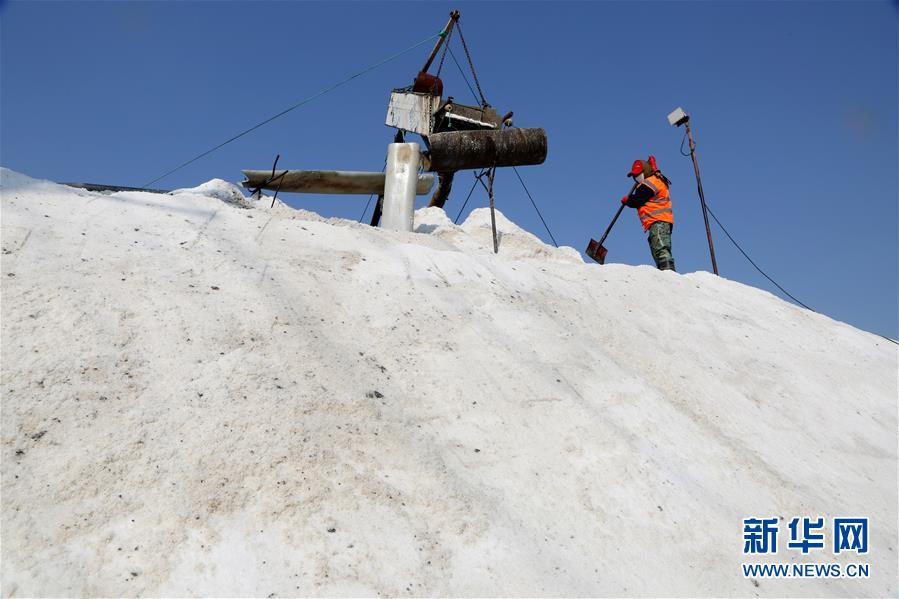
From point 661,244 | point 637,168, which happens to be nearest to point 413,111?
point 637,168

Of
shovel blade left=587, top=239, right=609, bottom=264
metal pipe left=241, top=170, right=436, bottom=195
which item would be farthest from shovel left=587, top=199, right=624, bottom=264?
metal pipe left=241, top=170, right=436, bottom=195

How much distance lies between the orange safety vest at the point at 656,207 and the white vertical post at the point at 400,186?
3.15m

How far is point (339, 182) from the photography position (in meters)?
9.03

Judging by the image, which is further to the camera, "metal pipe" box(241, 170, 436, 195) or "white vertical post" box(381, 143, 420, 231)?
"metal pipe" box(241, 170, 436, 195)

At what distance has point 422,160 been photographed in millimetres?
8992

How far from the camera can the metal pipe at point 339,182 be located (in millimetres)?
8750

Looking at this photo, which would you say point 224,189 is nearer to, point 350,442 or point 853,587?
point 350,442

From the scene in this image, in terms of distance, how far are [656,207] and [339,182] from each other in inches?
175

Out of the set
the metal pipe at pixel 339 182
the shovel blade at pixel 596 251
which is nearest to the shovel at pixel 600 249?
the shovel blade at pixel 596 251

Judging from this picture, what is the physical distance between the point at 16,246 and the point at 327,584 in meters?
2.86

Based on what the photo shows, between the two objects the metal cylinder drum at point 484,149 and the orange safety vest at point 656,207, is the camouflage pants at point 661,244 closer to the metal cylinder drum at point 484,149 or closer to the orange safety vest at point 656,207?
the orange safety vest at point 656,207

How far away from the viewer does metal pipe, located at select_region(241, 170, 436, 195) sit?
8.75 m

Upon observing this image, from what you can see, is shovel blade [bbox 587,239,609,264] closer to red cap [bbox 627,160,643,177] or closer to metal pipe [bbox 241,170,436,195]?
red cap [bbox 627,160,643,177]

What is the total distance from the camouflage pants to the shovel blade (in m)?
1.14
